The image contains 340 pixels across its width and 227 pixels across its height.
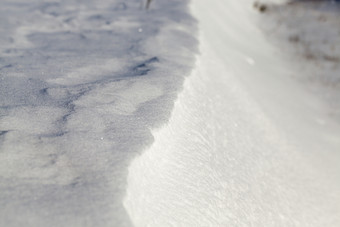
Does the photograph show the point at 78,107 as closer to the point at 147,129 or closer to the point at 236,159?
the point at 147,129

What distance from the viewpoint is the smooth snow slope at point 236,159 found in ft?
3.63

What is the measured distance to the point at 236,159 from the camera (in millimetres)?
1583

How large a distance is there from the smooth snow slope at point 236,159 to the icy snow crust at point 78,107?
0.08 m

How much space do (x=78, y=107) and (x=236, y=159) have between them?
81cm

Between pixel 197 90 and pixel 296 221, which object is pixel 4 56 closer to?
pixel 197 90

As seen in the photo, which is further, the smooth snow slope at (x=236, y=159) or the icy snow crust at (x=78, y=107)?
the smooth snow slope at (x=236, y=159)

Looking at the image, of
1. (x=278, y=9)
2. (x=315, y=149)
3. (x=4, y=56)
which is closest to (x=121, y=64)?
(x=4, y=56)

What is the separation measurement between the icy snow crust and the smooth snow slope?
3.1 inches

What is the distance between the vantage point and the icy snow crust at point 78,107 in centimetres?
88

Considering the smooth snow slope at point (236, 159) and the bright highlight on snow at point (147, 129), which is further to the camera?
the smooth snow slope at point (236, 159)

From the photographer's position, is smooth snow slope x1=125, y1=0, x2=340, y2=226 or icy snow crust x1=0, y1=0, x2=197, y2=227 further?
smooth snow slope x1=125, y1=0, x2=340, y2=226

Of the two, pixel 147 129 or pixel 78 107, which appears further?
pixel 78 107

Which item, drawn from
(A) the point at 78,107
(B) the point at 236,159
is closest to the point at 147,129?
(A) the point at 78,107

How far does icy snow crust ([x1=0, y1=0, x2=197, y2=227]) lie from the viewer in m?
0.88
